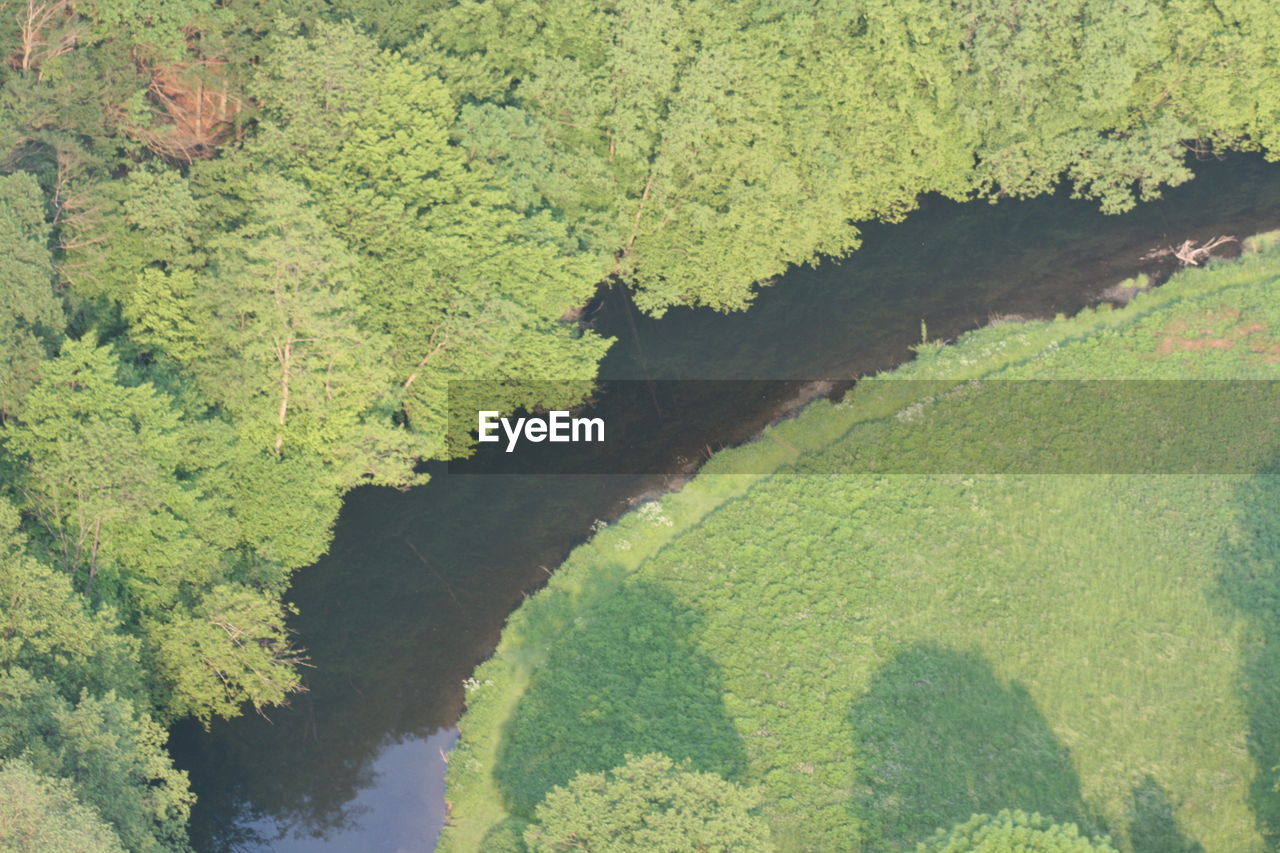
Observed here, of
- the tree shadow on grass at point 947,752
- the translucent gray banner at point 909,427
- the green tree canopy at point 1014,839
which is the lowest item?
the green tree canopy at point 1014,839

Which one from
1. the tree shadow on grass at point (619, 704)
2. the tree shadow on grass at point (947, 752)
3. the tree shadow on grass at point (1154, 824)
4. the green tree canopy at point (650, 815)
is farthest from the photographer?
the tree shadow on grass at point (619, 704)

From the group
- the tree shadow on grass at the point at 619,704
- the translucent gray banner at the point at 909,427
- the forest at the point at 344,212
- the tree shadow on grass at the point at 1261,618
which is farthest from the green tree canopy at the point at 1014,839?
the forest at the point at 344,212

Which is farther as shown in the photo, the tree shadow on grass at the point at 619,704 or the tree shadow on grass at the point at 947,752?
the tree shadow on grass at the point at 619,704

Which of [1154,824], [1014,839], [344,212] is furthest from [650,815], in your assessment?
[344,212]

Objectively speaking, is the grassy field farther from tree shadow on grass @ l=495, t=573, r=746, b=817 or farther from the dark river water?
the dark river water

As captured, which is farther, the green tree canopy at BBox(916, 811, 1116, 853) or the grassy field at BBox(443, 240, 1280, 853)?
the grassy field at BBox(443, 240, 1280, 853)

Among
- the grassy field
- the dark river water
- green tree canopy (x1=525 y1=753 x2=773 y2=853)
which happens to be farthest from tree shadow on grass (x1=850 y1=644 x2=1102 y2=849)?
the dark river water

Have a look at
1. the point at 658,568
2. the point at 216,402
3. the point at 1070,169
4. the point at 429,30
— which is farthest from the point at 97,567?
the point at 1070,169

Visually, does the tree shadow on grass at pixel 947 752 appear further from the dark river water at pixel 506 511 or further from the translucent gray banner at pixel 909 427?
the dark river water at pixel 506 511
